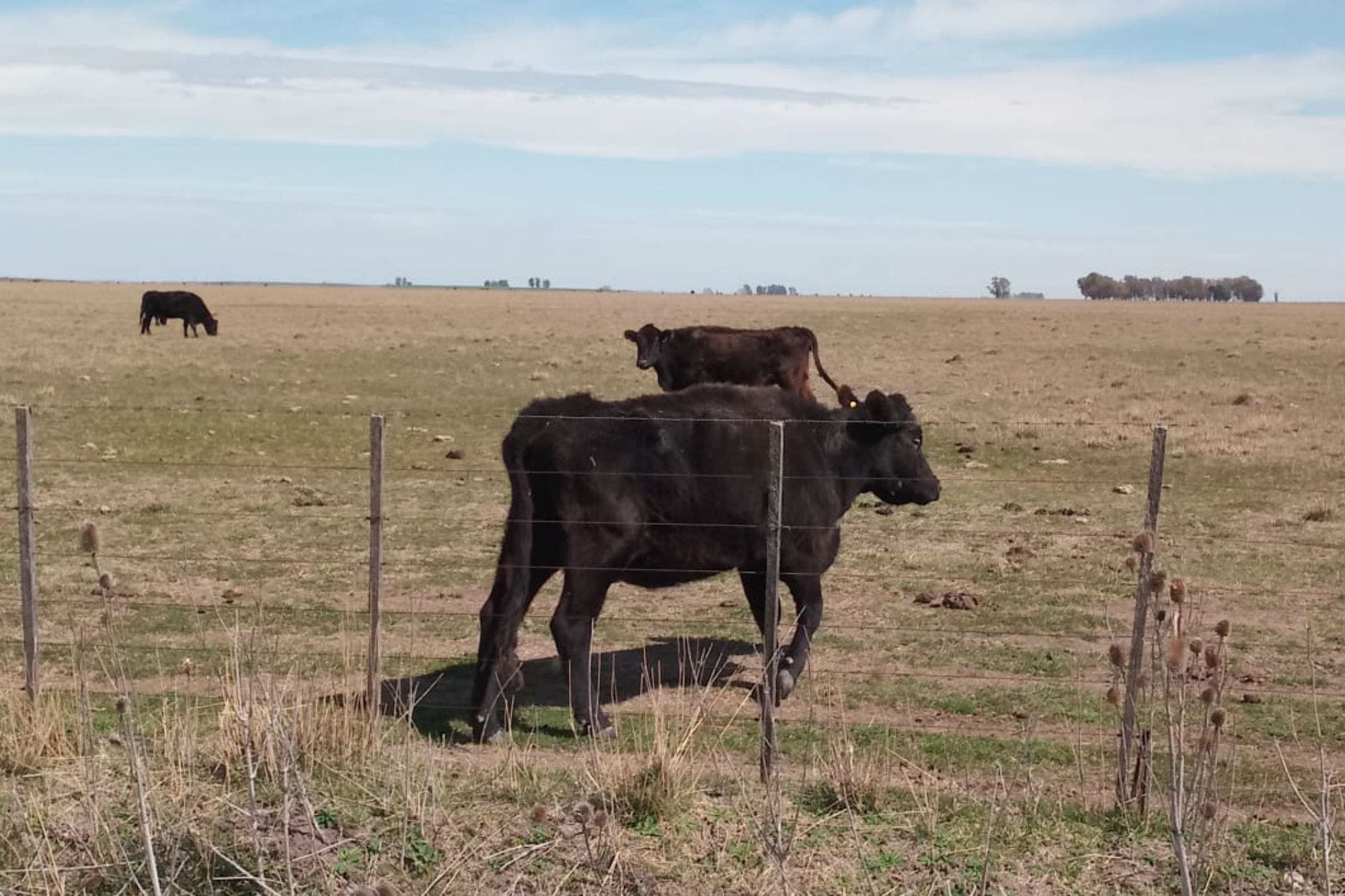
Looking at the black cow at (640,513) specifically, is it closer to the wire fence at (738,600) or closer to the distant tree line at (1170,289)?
the wire fence at (738,600)

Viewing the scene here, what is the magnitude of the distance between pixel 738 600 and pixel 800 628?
248 cm

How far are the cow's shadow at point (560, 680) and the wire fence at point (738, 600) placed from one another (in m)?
0.04

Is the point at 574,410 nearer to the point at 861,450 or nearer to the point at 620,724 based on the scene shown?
the point at 620,724

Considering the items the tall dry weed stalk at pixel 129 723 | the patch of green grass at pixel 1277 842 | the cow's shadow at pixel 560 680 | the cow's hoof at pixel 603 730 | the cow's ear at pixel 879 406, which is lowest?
the cow's shadow at pixel 560 680

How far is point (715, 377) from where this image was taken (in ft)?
72.6

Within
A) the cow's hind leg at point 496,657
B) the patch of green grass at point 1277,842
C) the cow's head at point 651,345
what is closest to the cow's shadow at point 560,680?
the cow's hind leg at point 496,657

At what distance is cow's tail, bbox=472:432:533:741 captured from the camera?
7824mm

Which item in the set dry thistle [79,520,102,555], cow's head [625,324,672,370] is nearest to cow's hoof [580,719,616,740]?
dry thistle [79,520,102,555]

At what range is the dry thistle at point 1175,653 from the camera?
402 cm

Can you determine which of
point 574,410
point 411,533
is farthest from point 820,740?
point 411,533

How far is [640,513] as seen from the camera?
829cm

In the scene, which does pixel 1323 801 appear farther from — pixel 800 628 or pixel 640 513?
pixel 800 628

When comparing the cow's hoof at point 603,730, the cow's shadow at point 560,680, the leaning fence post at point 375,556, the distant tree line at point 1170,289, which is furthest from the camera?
the distant tree line at point 1170,289

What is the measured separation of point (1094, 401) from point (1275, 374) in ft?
23.2
